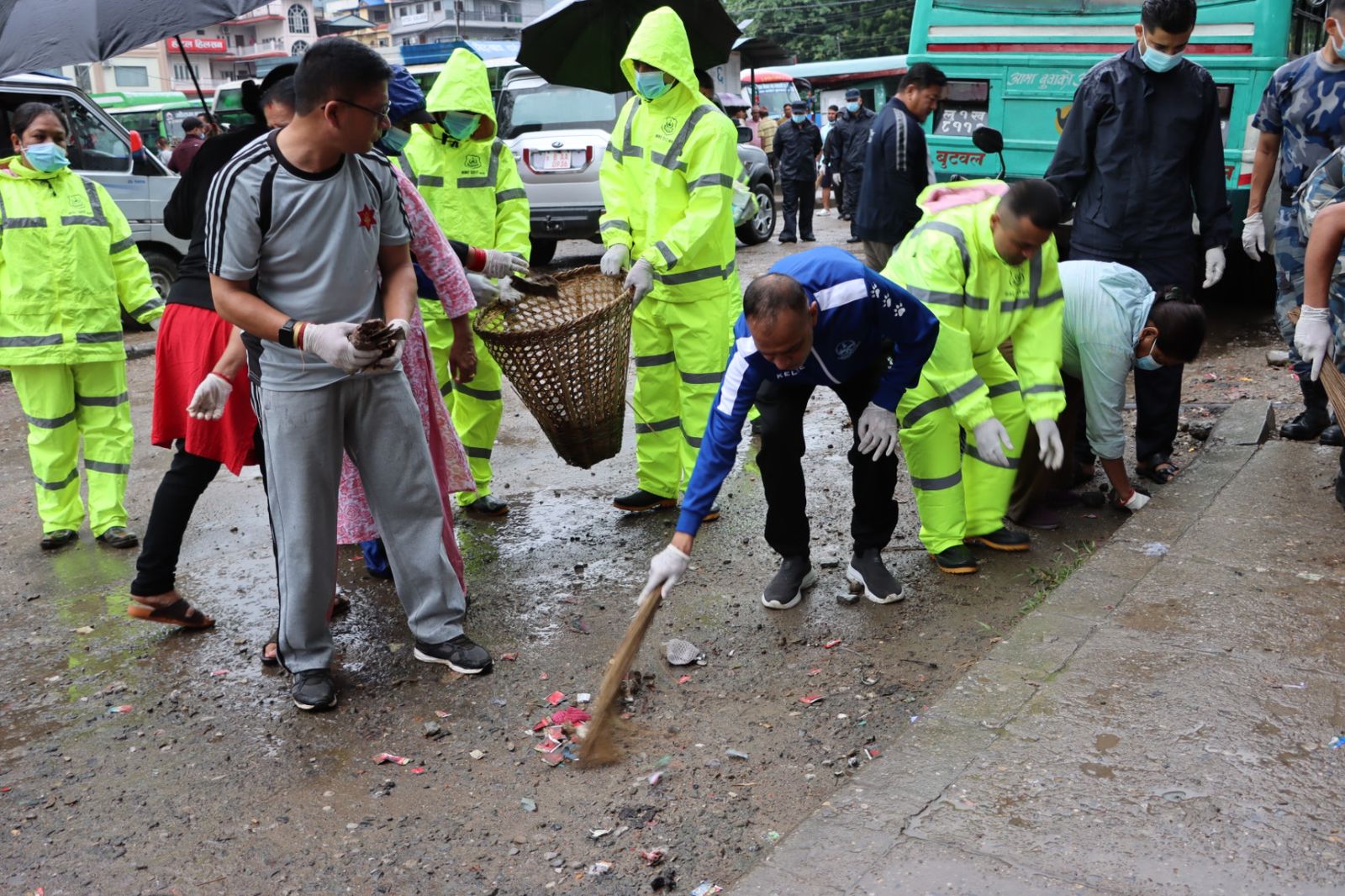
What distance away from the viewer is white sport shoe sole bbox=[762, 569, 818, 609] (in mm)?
3887

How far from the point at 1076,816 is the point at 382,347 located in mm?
1927

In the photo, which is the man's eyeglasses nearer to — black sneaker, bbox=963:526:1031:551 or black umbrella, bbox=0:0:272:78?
black umbrella, bbox=0:0:272:78

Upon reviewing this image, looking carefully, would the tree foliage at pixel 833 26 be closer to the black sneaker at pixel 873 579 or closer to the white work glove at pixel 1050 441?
the white work glove at pixel 1050 441

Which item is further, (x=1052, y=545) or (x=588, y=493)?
(x=588, y=493)

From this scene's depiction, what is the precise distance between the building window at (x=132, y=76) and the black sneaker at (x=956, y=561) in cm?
5612

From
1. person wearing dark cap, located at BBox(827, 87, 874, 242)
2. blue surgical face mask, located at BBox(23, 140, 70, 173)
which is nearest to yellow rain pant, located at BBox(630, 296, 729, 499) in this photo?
blue surgical face mask, located at BBox(23, 140, 70, 173)

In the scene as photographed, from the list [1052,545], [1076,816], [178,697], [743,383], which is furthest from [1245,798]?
[178,697]

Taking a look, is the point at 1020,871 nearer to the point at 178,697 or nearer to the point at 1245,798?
the point at 1245,798

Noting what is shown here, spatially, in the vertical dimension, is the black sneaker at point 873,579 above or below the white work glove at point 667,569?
below

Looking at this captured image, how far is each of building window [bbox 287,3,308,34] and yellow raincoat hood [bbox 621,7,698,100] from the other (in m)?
62.4

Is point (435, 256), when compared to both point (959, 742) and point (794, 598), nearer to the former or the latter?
point (794, 598)

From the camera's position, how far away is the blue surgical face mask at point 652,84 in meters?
4.54

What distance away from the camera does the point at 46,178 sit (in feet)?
15.5

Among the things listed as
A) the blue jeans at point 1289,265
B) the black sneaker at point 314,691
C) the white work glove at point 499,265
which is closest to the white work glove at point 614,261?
the white work glove at point 499,265
